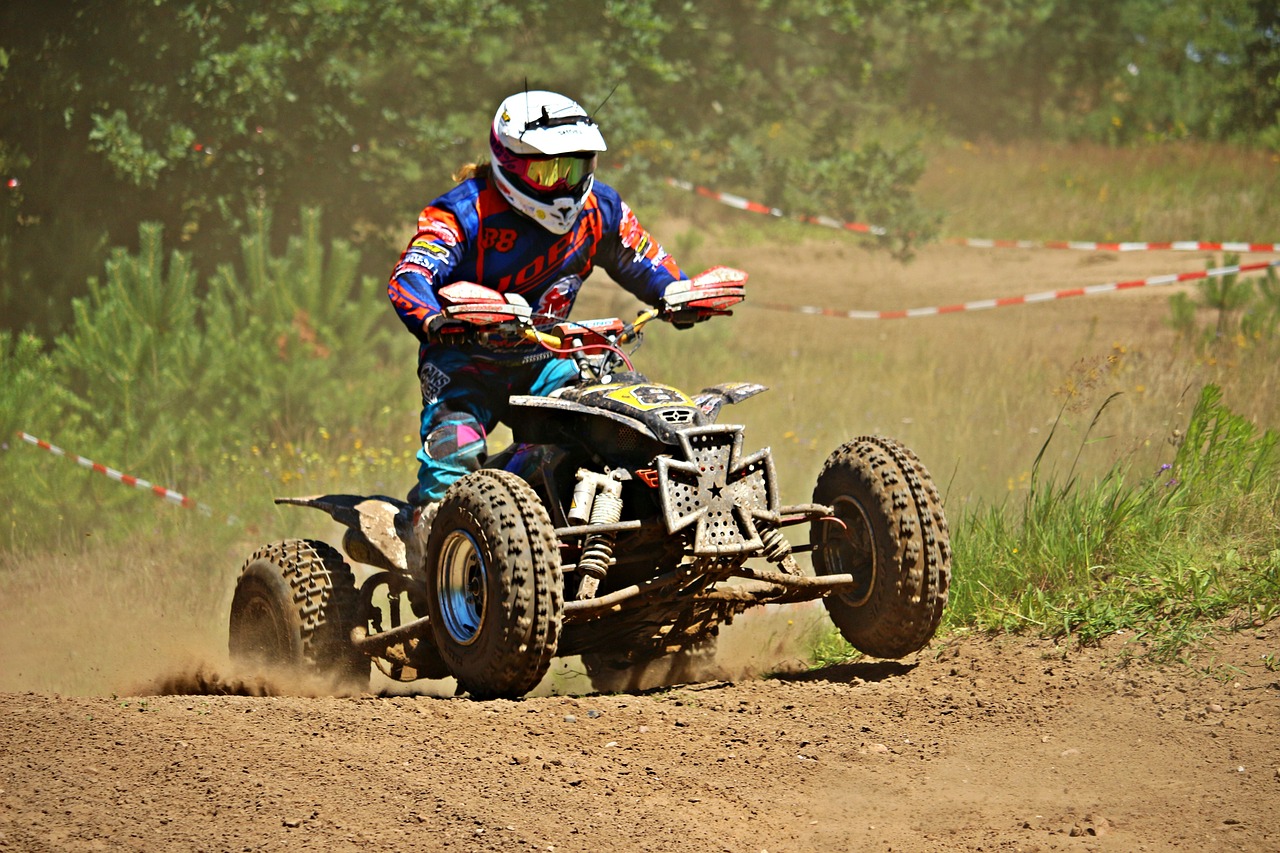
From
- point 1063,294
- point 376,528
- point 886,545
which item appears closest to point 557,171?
point 376,528

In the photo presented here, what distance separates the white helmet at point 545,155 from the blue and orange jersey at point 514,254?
0.12 metres

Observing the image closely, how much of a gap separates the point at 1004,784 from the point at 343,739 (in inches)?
86.1

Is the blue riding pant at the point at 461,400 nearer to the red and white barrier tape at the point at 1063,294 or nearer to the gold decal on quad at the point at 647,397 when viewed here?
the gold decal on quad at the point at 647,397

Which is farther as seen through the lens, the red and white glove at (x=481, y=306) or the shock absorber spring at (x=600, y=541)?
the red and white glove at (x=481, y=306)

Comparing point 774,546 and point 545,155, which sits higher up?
point 545,155

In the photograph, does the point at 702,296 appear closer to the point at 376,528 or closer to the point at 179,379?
the point at 376,528

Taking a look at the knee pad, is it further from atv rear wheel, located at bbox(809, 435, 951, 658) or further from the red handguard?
atv rear wheel, located at bbox(809, 435, 951, 658)

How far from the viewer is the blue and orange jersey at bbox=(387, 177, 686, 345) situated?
19.2ft

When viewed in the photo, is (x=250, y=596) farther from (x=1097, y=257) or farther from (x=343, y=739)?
(x=1097, y=257)

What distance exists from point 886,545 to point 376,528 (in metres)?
2.14

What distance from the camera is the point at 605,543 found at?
5.26 meters

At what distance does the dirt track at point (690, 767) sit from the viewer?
413cm

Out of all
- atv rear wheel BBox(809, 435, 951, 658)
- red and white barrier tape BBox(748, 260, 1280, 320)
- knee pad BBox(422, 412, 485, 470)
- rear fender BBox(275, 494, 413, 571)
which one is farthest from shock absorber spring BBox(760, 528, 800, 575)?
red and white barrier tape BBox(748, 260, 1280, 320)

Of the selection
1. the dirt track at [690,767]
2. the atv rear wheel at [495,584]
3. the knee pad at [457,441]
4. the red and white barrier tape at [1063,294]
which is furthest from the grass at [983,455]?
the atv rear wheel at [495,584]
